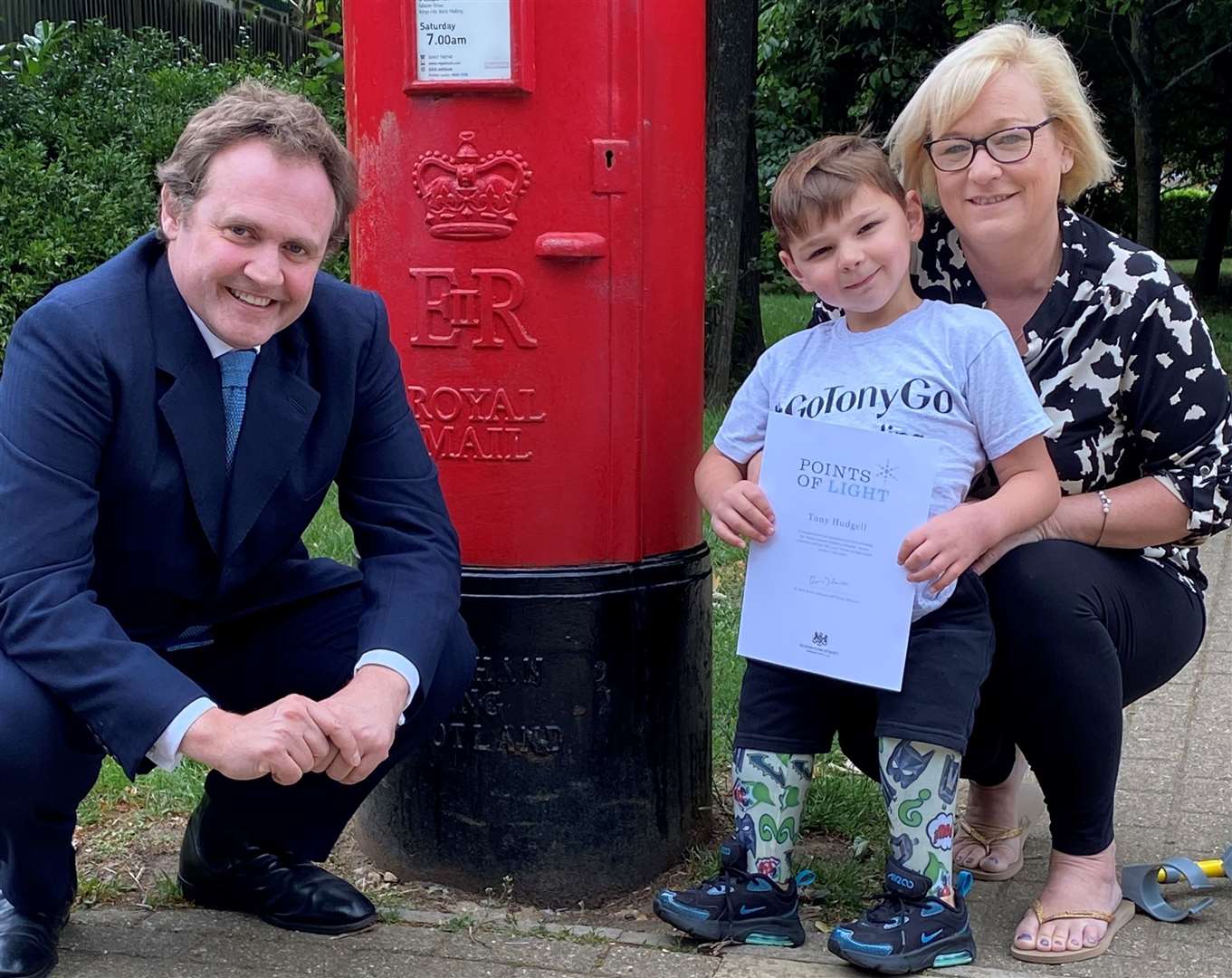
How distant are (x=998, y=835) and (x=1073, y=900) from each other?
0.37 meters

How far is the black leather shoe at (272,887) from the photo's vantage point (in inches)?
105

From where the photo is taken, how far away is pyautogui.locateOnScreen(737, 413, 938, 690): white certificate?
2.44m

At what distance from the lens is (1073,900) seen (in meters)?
2.63

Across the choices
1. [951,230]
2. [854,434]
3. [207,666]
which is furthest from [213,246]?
[951,230]

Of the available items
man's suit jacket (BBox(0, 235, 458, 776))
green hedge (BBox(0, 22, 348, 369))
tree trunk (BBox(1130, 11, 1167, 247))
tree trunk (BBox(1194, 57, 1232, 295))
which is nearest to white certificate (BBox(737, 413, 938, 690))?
man's suit jacket (BBox(0, 235, 458, 776))

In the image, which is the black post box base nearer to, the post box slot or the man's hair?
the post box slot

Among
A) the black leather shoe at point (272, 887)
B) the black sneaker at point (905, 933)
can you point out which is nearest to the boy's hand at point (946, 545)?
the black sneaker at point (905, 933)

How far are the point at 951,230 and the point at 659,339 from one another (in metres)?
0.59

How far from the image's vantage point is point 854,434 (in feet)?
8.09

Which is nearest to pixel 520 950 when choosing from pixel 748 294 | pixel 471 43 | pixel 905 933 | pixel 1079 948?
pixel 905 933

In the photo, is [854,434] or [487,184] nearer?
[854,434]

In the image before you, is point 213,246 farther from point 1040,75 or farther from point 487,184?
point 1040,75

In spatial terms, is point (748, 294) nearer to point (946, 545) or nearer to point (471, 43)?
point (471, 43)

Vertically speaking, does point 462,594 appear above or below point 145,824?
above
